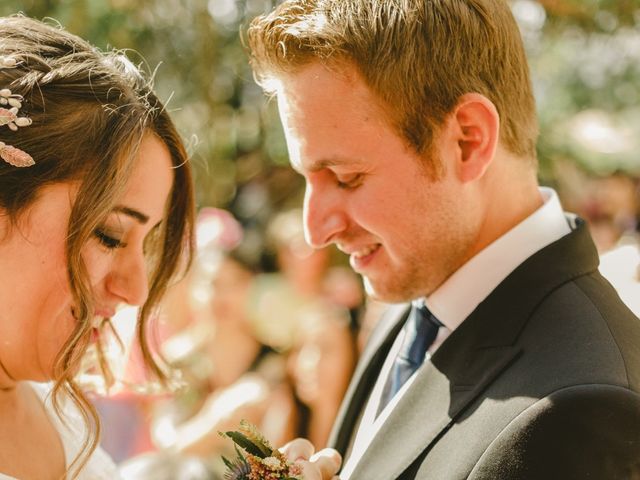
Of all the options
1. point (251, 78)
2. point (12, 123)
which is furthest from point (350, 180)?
point (251, 78)

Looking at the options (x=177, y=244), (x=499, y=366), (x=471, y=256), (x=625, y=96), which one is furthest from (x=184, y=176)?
(x=625, y=96)

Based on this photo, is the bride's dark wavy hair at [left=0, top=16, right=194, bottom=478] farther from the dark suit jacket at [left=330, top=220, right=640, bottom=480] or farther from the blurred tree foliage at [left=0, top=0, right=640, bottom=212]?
the blurred tree foliage at [left=0, top=0, right=640, bottom=212]

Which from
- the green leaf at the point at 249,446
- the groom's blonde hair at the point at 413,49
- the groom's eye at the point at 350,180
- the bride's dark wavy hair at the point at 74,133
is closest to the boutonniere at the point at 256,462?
the green leaf at the point at 249,446

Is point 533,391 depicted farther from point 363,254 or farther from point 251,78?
point 251,78

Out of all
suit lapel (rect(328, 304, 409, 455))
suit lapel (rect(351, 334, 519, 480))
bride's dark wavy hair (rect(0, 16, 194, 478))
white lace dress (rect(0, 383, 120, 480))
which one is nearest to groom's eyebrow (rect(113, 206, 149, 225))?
bride's dark wavy hair (rect(0, 16, 194, 478))

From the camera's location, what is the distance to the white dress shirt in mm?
2227

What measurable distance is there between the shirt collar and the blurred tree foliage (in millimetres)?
1536

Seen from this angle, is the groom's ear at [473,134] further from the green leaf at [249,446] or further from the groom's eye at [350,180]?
the green leaf at [249,446]

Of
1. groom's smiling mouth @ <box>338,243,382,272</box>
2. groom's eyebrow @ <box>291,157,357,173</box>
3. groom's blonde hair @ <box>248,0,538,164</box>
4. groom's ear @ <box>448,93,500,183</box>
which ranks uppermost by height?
groom's blonde hair @ <box>248,0,538,164</box>

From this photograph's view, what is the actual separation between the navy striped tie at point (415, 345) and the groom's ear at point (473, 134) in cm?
46

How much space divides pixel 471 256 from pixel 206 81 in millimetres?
2877

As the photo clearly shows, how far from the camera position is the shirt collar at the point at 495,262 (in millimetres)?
2227

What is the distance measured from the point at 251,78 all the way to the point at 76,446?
3304mm

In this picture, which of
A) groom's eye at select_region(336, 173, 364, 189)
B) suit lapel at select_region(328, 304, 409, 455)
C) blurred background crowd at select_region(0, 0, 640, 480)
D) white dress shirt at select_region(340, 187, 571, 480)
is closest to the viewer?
white dress shirt at select_region(340, 187, 571, 480)
